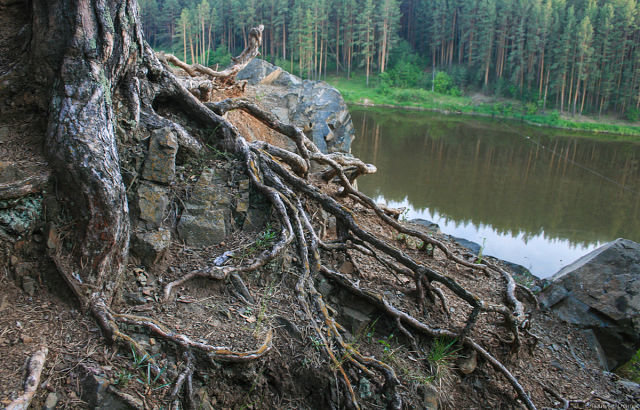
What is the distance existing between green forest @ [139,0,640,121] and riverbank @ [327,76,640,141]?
1.52 m

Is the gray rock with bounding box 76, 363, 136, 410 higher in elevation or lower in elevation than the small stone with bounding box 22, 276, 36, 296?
lower

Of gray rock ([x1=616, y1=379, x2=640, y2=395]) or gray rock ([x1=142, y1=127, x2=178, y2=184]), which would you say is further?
gray rock ([x1=616, y1=379, x2=640, y2=395])

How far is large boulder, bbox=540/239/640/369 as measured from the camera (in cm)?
625

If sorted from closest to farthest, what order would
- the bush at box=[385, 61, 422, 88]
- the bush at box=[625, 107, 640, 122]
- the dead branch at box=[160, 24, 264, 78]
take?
the dead branch at box=[160, 24, 264, 78] → the bush at box=[625, 107, 640, 122] → the bush at box=[385, 61, 422, 88]

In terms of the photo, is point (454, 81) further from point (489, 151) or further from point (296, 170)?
point (296, 170)

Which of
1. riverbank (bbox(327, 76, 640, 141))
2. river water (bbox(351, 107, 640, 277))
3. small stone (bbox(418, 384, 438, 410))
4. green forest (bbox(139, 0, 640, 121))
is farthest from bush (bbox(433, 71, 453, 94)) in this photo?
small stone (bbox(418, 384, 438, 410))

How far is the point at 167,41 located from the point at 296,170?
62.3m

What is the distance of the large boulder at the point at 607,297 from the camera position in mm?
6246

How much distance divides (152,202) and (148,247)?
46cm

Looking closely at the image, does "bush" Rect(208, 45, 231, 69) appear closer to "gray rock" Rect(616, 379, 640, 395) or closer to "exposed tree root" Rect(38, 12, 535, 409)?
"exposed tree root" Rect(38, 12, 535, 409)

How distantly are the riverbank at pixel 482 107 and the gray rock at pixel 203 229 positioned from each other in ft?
117

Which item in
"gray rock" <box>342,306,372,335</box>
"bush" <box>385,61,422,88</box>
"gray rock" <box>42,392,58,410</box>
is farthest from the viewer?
"bush" <box>385,61,422,88</box>

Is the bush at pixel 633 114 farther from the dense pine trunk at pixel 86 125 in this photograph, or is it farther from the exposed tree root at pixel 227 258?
the dense pine trunk at pixel 86 125

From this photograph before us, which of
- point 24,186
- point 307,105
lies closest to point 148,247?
point 24,186
